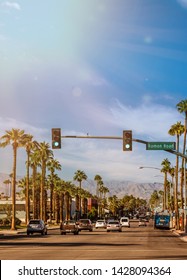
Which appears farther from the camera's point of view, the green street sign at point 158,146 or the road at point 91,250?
the green street sign at point 158,146

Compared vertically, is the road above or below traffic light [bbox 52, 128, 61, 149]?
below

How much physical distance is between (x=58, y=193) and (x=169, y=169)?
30948 mm

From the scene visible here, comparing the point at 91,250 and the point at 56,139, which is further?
the point at 56,139

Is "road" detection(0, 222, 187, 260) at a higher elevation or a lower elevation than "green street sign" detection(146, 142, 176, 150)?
lower

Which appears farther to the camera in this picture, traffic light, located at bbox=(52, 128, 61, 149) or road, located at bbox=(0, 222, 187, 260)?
traffic light, located at bbox=(52, 128, 61, 149)

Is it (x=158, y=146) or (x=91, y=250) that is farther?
(x=158, y=146)

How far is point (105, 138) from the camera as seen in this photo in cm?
3944

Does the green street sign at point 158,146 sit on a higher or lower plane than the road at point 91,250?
higher

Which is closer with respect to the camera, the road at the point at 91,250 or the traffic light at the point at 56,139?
the road at the point at 91,250

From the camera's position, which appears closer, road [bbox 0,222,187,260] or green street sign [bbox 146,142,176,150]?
road [bbox 0,222,187,260]

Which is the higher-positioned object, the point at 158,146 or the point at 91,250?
the point at 158,146
